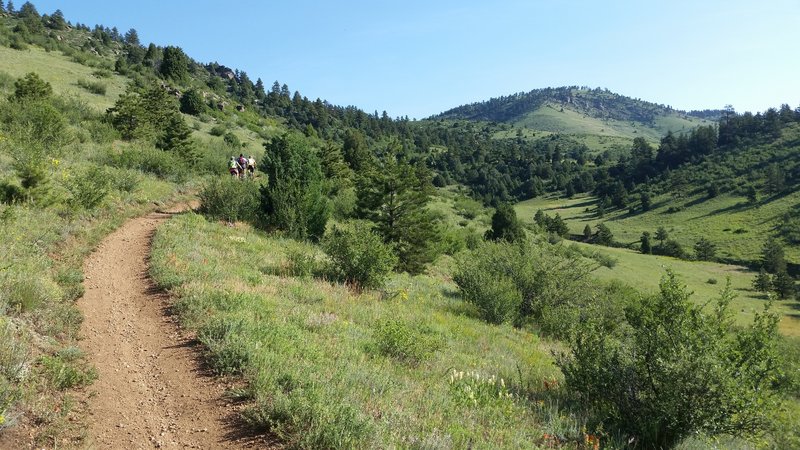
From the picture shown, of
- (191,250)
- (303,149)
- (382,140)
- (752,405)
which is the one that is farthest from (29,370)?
(382,140)

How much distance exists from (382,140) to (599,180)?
66821mm

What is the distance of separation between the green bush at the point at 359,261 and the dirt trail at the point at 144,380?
5.14 meters

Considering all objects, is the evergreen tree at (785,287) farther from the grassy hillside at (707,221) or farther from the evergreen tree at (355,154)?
the evergreen tree at (355,154)

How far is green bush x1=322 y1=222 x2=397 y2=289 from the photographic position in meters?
12.8

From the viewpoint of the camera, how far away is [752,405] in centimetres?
558

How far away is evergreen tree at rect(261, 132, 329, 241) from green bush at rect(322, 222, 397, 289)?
544cm

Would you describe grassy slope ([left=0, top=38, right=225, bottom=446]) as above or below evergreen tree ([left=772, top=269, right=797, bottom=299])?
above

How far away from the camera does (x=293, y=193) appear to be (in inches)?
741

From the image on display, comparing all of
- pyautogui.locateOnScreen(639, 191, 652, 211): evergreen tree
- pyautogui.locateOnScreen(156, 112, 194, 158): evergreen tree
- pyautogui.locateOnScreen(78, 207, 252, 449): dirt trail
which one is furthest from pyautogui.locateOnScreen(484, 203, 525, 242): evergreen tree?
pyautogui.locateOnScreen(639, 191, 652, 211): evergreen tree

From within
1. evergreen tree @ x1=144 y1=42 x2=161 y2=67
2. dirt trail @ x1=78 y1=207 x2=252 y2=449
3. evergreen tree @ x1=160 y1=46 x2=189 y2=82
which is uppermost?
evergreen tree @ x1=144 y1=42 x2=161 y2=67

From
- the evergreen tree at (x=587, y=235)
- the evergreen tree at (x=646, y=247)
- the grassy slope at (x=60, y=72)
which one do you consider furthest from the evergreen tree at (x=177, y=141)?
the evergreen tree at (x=587, y=235)

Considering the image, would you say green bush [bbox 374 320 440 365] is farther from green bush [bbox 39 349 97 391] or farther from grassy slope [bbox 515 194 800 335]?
grassy slope [bbox 515 194 800 335]

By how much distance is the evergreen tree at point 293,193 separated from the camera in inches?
722

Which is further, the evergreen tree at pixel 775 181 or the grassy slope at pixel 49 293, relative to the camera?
the evergreen tree at pixel 775 181
